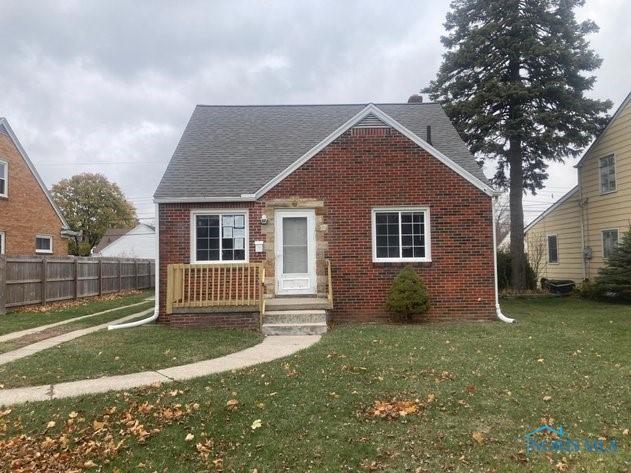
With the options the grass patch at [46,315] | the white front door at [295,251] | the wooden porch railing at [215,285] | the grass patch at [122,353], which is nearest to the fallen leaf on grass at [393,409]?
the grass patch at [122,353]

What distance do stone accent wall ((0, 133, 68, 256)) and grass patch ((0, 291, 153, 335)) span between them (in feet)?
17.6

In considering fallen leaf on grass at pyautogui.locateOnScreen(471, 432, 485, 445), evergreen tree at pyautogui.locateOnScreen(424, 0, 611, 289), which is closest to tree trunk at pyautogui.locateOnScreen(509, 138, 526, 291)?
evergreen tree at pyautogui.locateOnScreen(424, 0, 611, 289)

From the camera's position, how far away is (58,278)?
16453mm

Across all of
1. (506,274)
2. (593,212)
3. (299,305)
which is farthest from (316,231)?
(593,212)

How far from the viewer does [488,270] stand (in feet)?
37.6

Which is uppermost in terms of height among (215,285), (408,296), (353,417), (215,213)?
(215,213)

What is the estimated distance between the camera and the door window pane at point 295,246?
1159 centimetres

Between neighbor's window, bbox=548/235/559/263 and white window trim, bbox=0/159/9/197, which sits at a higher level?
white window trim, bbox=0/159/9/197

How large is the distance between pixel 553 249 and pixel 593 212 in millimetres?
3371

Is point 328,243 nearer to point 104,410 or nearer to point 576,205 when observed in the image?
point 104,410

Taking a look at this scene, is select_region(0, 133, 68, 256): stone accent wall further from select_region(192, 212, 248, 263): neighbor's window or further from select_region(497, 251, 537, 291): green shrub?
select_region(497, 251, 537, 291): green shrub

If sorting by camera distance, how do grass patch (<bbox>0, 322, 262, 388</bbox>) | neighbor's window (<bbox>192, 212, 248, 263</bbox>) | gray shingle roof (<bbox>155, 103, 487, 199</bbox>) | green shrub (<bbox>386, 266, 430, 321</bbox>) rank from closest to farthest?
1. grass patch (<bbox>0, 322, 262, 388</bbox>)
2. green shrub (<bbox>386, 266, 430, 321</bbox>)
3. neighbor's window (<bbox>192, 212, 248, 263</bbox>)
4. gray shingle roof (<bbox>155, 103, 487, 199</bbox>)

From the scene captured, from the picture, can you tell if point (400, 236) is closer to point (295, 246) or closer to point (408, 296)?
point (408, 296)

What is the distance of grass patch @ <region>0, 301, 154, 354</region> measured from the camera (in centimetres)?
906
